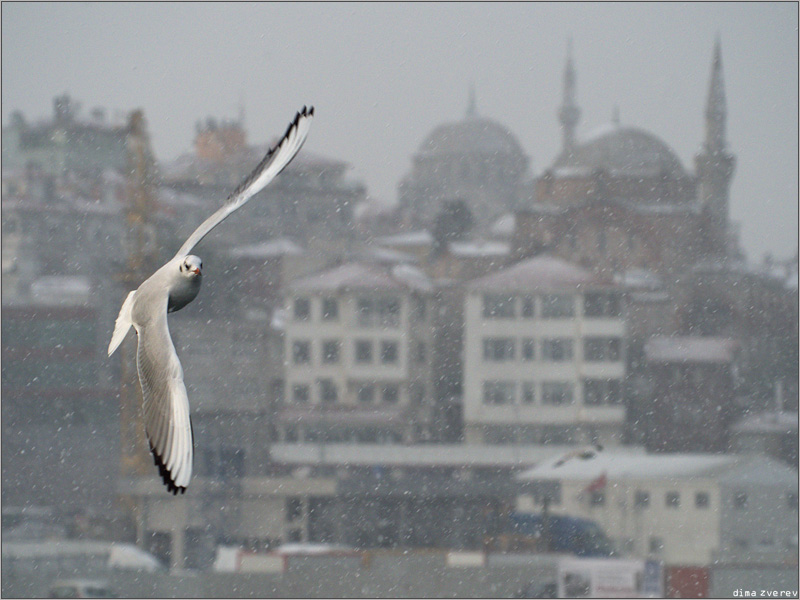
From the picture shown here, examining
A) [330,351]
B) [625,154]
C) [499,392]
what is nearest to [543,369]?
[499,392]

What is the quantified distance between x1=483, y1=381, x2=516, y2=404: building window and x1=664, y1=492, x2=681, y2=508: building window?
2.91m

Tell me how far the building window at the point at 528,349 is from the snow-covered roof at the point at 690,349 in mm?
2116

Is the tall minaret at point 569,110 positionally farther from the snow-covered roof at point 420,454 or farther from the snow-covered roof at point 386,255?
the snow-covered roof at point 420,454

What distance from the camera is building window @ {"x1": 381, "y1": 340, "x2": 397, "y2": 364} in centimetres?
2058

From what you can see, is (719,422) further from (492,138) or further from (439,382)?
(492,138)

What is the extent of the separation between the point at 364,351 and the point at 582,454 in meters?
4.05

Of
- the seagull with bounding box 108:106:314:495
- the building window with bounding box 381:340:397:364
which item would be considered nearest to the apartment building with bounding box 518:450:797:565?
the building window with bounding box 381:340:397:364

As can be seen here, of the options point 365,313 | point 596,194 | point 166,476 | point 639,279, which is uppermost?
point 596,194

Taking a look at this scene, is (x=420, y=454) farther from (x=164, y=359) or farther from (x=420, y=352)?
(x=164, y=359)

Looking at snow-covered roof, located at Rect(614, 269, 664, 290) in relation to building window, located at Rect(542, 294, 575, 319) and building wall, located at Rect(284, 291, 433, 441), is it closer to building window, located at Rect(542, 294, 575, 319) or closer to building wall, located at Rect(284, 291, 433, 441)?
building window, located at Rect(542, 294, 575, 319)

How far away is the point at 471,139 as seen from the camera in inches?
1140

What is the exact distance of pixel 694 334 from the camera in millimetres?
22016

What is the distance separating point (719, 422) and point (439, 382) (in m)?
4.95

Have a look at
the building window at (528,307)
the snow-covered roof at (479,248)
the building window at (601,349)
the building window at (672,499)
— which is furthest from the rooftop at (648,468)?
the snow-covered roof at (479,248)
